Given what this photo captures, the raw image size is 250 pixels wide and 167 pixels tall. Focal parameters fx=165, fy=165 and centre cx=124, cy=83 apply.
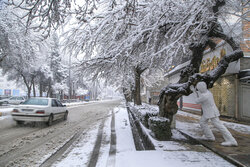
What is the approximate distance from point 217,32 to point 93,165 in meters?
5.98

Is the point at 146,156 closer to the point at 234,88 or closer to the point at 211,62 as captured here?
the point at 234,88

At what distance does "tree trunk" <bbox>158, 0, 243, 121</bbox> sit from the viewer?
5.70m

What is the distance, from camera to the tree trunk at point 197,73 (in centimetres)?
570

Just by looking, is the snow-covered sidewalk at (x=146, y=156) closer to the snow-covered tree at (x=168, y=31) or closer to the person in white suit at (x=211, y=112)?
the person in white suit at (x=211, y=112)

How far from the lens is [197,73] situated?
228 inches

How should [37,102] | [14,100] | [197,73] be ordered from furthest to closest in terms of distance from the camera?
[14,100] < [37,102] < [197,73]

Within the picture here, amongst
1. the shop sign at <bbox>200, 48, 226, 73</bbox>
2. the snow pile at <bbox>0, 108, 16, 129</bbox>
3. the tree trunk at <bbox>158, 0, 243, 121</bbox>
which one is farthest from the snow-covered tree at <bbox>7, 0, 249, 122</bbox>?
the snow pile at <bbox>0, 108, 16, 129</bbox>

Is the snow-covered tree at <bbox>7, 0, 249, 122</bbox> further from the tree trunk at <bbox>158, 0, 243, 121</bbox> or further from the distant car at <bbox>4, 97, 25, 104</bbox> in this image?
the distant car at <bbox>4, 97, 25, 104</bbox>

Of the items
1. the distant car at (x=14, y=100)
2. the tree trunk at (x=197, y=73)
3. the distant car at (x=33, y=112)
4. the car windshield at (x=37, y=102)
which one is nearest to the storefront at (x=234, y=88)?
the tree trunk at (x=197, y=73)

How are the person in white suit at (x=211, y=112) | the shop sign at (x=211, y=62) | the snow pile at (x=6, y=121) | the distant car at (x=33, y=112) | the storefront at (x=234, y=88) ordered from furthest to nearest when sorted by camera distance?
1. the shop sign at (x=211, y=62)
2. the storefront at (x=234, y=88)
3. the snow pile at (x=6, y=121)
4. the distant car at (x=33, y=112)
5. the person in white suit at (x=211, y=112)

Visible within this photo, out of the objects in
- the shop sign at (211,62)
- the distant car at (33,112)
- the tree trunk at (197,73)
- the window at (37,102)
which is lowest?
the distant car at (33,112)

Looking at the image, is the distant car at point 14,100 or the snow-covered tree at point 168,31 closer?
the snow-covered tree at point 168,31

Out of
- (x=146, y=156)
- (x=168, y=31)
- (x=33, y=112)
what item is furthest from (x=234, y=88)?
(x=33, y=112)

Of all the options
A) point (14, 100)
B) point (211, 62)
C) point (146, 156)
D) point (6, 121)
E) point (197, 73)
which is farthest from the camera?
point (14, 100)
